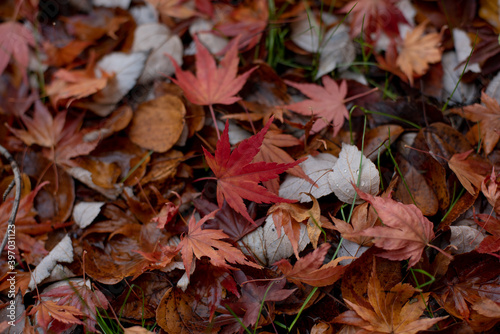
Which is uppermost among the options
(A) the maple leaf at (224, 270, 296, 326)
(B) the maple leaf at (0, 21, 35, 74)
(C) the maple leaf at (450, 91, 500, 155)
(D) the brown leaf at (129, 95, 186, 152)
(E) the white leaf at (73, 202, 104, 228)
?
(C) the maple leaf at (450, 91, 500, 155)

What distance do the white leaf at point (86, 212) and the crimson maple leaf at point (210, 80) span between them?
49 cm

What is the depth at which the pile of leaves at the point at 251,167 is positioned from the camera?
0.94 meters

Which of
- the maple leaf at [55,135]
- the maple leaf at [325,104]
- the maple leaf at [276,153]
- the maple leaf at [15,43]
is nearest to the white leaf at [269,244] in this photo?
the maple leaf at [276,153]

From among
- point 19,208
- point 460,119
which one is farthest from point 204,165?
point 460,119

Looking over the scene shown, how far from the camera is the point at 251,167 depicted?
36.4 inches

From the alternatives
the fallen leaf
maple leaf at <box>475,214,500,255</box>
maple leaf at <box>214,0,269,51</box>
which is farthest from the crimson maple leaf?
maple leaf at <box>475,214,500,255</box>

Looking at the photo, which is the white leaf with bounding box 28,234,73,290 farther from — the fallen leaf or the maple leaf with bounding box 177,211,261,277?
the fallen leaf

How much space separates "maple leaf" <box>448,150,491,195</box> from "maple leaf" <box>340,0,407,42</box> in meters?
0.59

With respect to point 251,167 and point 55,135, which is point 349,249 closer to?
point 251,167

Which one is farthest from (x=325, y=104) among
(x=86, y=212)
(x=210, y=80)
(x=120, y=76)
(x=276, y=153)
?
(x=86, y=212)

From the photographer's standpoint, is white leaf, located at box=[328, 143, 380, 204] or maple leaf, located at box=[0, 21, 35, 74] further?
maple leaf, located at box=[0, 21, 35, 74]

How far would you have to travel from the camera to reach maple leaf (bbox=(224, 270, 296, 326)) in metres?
0.91

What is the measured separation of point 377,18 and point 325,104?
0.48m

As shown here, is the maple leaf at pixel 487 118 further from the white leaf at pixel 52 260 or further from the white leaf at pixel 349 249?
the white leaf at pixel 52 260
